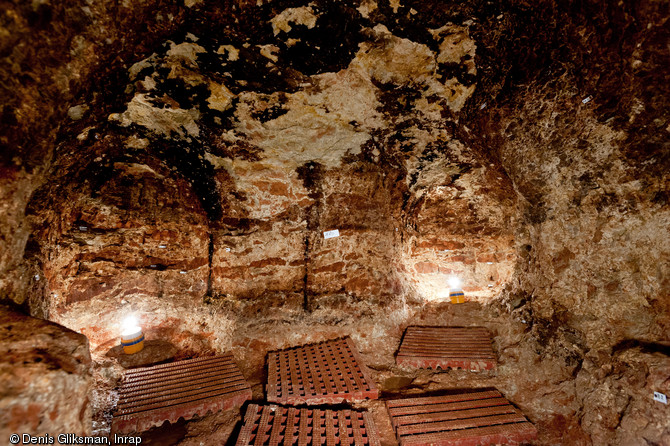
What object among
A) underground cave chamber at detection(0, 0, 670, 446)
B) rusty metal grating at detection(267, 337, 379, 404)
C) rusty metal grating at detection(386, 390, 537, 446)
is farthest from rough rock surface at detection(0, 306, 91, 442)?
rusty metal grating at detection(386, 390, 537, 446)

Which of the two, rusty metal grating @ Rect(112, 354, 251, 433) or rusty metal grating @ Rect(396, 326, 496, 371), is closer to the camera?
rusty metal grating @ Rect(112, 354, 251, 433)

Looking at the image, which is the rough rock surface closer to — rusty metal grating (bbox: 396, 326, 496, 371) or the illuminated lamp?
the illuminated lamp

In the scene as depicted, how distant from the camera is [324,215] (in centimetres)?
383

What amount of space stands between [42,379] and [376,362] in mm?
2821

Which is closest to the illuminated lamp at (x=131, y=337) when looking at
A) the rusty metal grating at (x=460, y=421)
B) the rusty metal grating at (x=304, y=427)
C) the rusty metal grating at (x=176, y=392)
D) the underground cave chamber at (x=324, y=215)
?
the underground cave chamber at (x=324, y=215)

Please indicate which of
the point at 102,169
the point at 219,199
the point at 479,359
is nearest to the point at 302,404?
the point at 479,359

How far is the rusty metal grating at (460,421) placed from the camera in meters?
1.97

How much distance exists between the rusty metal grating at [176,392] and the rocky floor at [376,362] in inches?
3.7

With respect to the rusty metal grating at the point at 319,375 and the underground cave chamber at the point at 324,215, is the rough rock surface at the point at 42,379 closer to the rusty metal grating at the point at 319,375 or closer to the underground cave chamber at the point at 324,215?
the underground cave chamber at the point at 324,215

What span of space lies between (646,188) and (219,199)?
411 cm

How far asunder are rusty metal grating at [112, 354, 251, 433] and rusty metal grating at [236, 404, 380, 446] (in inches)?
12.7

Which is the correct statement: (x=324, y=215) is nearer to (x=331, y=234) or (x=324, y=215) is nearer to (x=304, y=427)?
Result: (x=331, y=234)

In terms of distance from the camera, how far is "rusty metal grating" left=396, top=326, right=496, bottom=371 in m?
2.86

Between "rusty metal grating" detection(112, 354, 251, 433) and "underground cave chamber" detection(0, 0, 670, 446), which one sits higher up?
"underground cave chamber" detection(0, 0, 670, 446)
